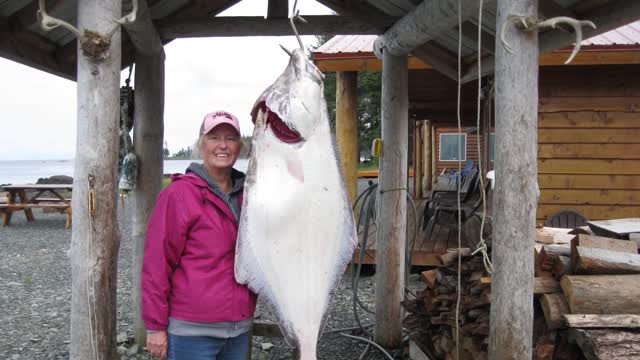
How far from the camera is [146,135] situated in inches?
155

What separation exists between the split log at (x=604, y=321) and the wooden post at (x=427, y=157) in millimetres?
12181

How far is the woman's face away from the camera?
2123 millimetres

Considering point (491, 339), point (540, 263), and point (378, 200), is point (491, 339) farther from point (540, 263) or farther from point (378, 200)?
point (378, 200)

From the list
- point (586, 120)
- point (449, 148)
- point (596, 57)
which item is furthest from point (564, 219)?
point (449, 148)

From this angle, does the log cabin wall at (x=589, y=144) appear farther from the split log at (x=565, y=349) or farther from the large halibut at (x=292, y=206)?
the large halibut at (x=292, y=206)

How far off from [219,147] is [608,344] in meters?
2.01

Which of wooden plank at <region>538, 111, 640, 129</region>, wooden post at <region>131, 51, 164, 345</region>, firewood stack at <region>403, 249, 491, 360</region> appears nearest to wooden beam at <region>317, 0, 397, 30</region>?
wooden post at <region>131, 51, 164, 345</region>

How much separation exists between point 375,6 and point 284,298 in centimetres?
251

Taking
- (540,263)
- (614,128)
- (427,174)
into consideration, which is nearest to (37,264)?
(540,263)

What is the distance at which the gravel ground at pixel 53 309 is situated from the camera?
14.5ft

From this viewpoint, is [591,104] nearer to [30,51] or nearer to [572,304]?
[572,304]

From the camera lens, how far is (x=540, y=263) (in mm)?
3037

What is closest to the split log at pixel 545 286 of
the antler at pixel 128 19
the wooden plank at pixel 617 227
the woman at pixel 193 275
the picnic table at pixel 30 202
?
the wooden plank at pixel 617 227

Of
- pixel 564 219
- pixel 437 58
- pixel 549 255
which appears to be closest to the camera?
pixel 549 255
